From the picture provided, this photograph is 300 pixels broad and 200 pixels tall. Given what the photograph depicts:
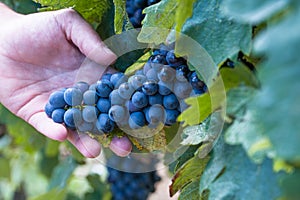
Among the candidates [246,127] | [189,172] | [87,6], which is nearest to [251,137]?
[246,127]

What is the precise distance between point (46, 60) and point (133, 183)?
639 mm

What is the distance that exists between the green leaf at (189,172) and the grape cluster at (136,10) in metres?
0.29

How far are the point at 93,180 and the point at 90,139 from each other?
982 mm

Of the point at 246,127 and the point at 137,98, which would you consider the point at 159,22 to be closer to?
the point at 137,98

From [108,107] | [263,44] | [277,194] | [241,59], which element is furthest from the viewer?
[108,107]

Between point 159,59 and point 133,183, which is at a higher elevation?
point 159,59

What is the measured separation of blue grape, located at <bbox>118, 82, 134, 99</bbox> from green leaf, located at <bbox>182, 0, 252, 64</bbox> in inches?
5.5

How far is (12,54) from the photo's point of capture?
3.84ft

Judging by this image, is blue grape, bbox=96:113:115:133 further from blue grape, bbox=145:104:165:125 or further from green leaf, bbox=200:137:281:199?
green leaf, bbox=200:137:281:199

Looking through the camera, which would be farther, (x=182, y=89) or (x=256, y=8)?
(x=182, y=89)

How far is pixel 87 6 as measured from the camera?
3.30ft

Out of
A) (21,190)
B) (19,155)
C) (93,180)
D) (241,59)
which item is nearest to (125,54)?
(241,59)

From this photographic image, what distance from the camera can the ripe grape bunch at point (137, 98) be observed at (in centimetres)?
76

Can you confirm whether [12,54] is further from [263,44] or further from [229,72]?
[263,44]
